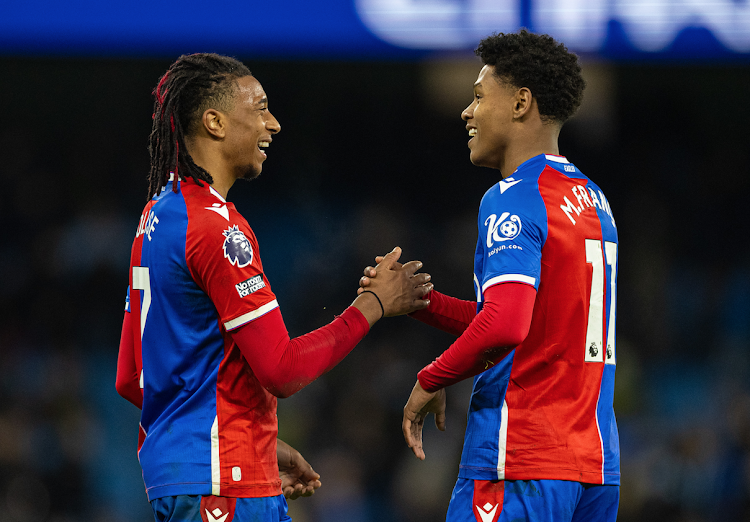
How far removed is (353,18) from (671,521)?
16.2 feet

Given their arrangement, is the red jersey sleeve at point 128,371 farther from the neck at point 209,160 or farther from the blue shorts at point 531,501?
the blue shorts at point 531,501

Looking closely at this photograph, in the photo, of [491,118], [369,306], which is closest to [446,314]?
[369,306]

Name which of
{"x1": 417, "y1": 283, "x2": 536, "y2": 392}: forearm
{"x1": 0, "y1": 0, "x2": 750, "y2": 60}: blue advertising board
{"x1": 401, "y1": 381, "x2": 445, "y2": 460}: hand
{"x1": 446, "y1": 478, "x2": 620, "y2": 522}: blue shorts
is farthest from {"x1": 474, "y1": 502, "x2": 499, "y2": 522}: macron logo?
{"x1": 0, "y1": 0, "x2": 750, "y2": 60}: blue advertising board

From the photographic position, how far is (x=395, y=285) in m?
3.07

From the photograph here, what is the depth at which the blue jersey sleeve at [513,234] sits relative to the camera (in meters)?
2.71

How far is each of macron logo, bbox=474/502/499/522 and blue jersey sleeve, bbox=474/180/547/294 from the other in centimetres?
71

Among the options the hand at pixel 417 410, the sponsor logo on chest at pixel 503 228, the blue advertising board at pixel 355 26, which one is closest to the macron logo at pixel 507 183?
the sponsor logo on chest at pixel 503 228

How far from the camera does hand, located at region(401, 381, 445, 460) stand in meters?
2.90

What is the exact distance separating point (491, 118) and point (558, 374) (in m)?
1.00

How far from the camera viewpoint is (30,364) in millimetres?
7648

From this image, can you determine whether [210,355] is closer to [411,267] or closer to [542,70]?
[411,267]

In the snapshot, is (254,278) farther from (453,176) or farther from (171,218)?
(453,176)

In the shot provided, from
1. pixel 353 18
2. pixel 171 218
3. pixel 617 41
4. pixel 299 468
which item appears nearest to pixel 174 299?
pixel 171 218

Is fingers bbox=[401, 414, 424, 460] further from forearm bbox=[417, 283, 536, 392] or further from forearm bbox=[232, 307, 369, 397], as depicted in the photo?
forearm bbox=[232, 307, 369, 397]
